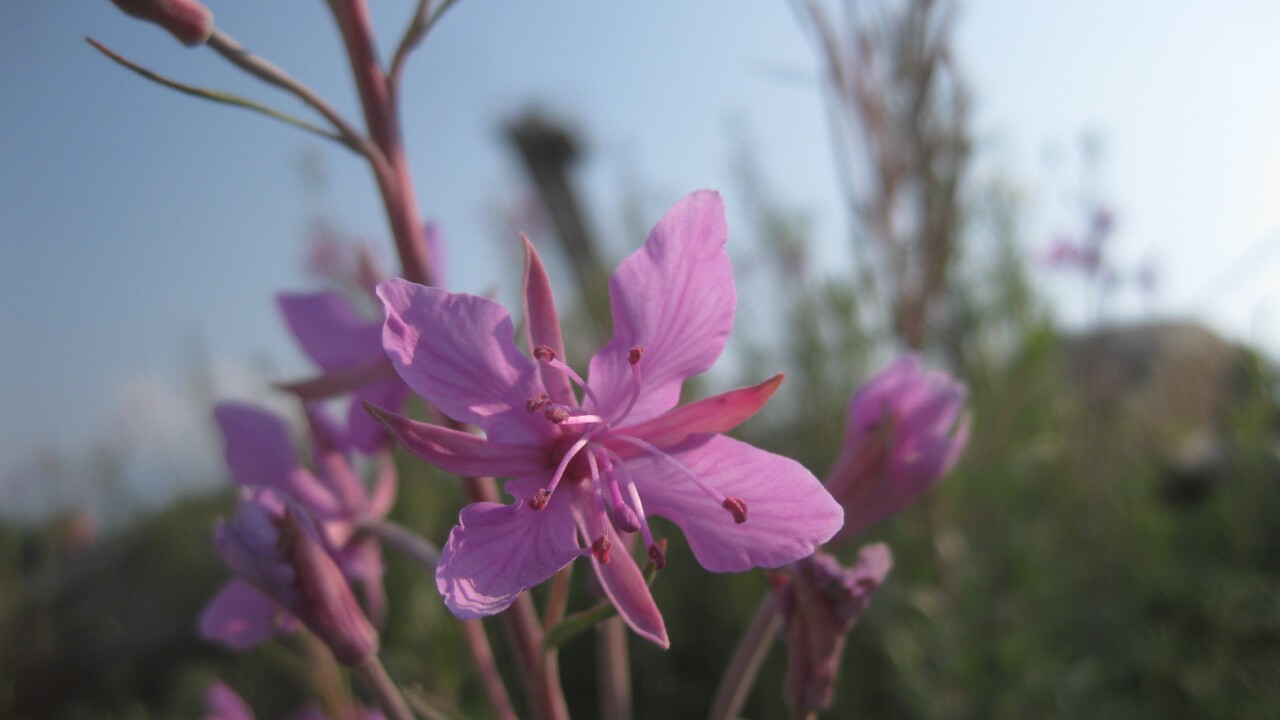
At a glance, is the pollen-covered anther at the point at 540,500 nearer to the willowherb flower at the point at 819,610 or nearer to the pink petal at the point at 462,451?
the pink petal at the point at 462,451

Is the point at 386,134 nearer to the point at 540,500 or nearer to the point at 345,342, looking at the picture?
the point at 345,342

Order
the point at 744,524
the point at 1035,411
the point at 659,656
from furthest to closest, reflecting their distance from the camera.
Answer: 1. the point at 659,656
2. the point at 1035,411
3. the point at 744,524

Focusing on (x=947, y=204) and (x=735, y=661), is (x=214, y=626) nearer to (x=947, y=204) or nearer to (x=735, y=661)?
(x=735, y=661)

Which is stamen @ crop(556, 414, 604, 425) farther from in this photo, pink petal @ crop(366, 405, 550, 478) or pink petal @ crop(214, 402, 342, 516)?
pink petal @ crop(214, 402, 342, 516)

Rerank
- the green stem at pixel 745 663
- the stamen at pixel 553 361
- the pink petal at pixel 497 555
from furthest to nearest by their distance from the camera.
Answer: the green stem at pixel 745 663 → the stamen at pixel 553 361 → the pink petal at pixel 497 555

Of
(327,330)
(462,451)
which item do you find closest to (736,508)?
(462,451)

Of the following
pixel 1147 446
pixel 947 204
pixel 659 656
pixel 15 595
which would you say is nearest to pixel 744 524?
pixel 947 204

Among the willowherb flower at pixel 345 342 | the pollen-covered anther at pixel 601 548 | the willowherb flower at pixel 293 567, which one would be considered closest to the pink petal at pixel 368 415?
the willowherb flower at pixel 345 342
